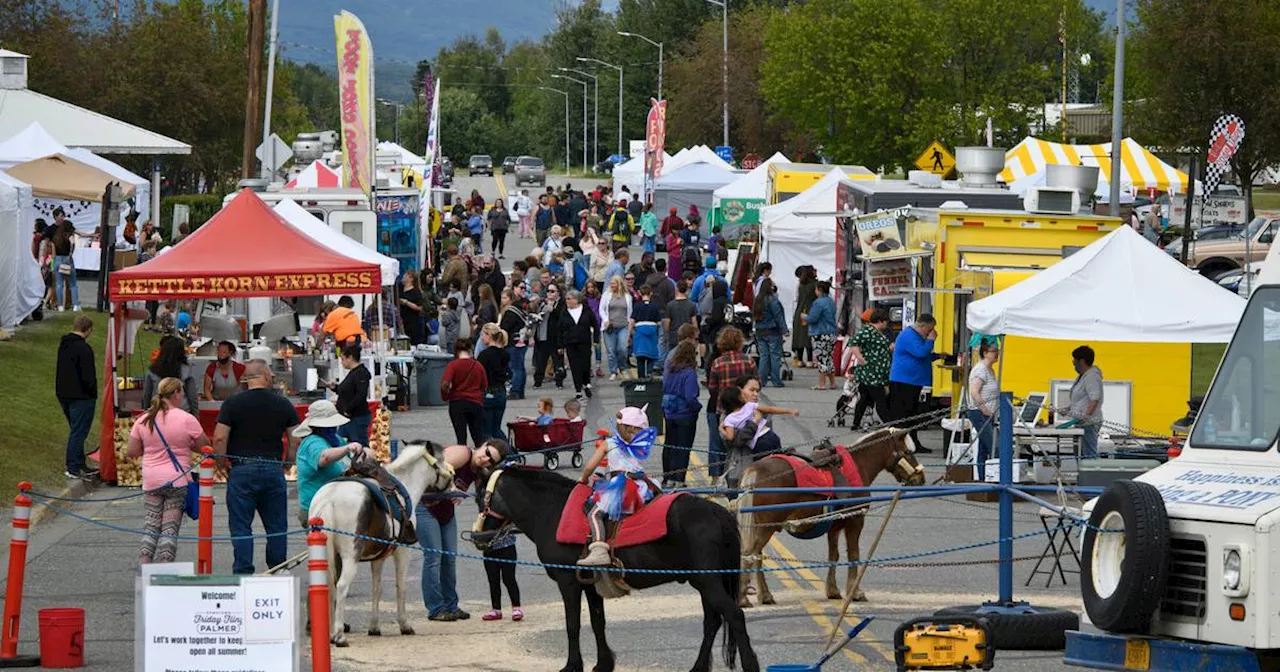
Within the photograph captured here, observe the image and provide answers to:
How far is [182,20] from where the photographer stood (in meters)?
60.1

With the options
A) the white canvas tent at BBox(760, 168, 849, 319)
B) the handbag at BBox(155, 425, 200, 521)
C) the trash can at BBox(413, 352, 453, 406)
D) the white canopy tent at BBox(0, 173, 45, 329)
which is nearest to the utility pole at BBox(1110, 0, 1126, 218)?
the white canvas tent at BBox(760, 168, 849, 319)

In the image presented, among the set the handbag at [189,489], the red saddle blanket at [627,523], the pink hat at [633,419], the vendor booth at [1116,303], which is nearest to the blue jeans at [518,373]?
the vendor booth at [1116,303]

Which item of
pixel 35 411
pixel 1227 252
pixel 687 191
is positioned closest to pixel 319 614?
pixel 35 411

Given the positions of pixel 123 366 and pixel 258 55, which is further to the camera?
pixel 258 55

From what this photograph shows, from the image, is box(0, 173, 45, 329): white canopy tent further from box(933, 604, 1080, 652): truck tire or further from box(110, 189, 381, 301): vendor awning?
box(933, 604, 1080, 652): truck tire

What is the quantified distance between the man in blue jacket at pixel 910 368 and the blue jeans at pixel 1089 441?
397 cm

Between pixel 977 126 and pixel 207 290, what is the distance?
117 ft

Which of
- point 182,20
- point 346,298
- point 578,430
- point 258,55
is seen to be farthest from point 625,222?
point 578,430

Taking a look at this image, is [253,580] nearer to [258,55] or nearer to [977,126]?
[258,55]

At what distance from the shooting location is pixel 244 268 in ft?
66.3

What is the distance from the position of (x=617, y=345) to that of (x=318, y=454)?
16.2m

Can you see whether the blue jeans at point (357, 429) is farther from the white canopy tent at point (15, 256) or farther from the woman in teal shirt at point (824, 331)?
the white canopy tent at point (15, 256)

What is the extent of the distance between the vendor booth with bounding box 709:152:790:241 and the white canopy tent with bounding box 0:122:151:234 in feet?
50.1

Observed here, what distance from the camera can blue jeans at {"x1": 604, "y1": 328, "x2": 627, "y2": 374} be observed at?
2950 centimetres
